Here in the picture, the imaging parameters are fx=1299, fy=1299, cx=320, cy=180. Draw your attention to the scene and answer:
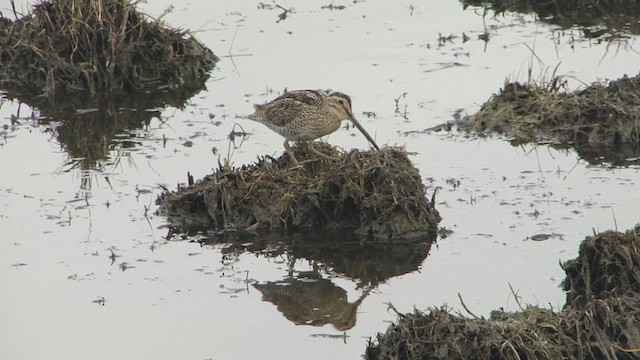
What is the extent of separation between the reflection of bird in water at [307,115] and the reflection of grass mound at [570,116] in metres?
1.90

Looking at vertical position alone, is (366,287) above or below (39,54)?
below

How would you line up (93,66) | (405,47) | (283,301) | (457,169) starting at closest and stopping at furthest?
(283,301) → (457,169) → (93,66) → (405,47)

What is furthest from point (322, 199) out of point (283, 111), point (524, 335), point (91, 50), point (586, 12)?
point (586, 12)

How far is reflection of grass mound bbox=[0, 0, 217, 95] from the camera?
14.2m

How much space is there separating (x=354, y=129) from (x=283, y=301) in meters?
4.10

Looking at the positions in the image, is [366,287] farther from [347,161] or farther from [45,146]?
[45,146]

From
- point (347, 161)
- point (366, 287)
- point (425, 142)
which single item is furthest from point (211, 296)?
point (425, 142)

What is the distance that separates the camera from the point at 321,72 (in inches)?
569

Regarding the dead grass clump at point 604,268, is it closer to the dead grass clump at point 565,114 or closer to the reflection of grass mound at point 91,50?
the dead grass clump at point 565,114

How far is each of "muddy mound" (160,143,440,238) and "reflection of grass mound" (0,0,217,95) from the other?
378cm

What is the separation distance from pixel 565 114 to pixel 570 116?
0.20 feet

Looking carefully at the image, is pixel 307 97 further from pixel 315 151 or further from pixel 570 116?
pixel 570 116

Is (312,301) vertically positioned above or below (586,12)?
below

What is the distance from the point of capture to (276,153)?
11977mm
